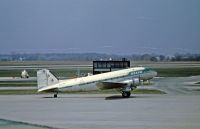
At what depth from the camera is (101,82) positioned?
45219 millimetres

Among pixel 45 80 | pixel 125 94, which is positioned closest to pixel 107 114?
pixel 125 94

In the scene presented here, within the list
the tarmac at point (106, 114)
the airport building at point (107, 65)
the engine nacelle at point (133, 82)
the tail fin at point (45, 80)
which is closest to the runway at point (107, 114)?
the tarmac at point (106, 114)

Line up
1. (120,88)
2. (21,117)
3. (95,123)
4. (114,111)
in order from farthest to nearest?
1. (120,88)
2. (114,111)
3. (21,117)
4. (95,123)

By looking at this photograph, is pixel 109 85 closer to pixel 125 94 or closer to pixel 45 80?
pixel 125 94

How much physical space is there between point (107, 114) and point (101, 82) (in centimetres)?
1536

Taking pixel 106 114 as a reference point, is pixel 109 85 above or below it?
above

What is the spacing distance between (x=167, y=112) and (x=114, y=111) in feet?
12.5

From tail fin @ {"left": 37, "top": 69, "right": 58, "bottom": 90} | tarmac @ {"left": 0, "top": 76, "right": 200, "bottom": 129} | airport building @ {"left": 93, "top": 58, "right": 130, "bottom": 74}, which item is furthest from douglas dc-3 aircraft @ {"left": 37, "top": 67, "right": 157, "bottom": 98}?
airport building @ {"left": 93, "top": 58, "right": 130, "bottom": 74}

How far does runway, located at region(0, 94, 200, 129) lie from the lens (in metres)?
24.5

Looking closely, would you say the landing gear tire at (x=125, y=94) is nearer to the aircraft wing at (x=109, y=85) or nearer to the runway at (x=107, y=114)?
the aircraft wing at (x=109, y=85)

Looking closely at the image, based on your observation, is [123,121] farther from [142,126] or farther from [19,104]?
[19,104]

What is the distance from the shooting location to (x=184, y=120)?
25.8 metres

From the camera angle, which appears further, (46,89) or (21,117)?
(46,89)

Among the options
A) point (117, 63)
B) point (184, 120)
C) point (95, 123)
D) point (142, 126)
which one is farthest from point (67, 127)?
point (117, 63)
